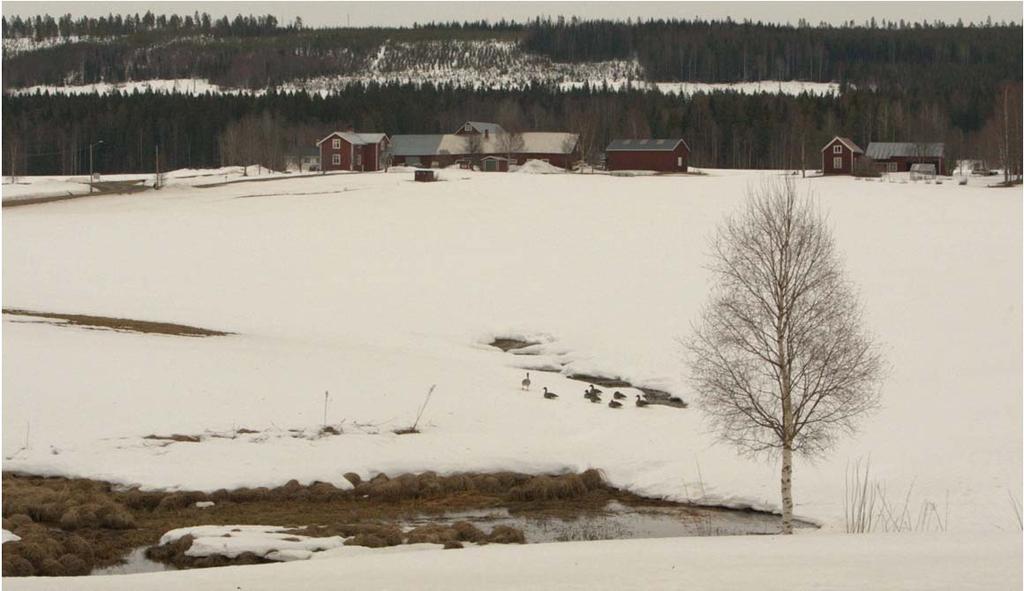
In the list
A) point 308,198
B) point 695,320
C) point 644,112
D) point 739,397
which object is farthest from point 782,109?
point 739,397

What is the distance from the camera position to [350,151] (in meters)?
Answer: 130

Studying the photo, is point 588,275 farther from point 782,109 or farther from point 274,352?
point 782,109

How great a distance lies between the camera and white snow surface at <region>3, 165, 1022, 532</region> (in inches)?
1281

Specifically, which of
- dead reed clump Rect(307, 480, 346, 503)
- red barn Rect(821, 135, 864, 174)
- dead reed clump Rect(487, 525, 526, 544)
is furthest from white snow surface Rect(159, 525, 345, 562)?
red barn Rect(821, 135, 864, 174)

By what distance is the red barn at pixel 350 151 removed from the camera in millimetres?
130000

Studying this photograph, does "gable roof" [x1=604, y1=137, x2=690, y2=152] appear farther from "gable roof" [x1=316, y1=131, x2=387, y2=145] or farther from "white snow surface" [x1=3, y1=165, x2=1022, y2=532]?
"white snow surface" [x1=3, y1=165, x2=1022, y2=532]

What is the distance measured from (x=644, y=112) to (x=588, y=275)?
109221 mm

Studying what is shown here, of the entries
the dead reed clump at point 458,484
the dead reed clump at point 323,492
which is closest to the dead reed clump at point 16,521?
the dead reed clump at point 323,492

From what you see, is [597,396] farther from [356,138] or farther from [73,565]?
[356,138]

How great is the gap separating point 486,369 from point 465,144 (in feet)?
320

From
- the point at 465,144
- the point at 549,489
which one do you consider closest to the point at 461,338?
the point at 549,489

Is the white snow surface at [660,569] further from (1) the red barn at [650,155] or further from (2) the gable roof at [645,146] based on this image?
(1) the red barn at [650,155]

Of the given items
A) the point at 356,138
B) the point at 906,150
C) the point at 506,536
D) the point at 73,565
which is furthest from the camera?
the point at 356,138

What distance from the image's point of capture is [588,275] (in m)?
62.3
